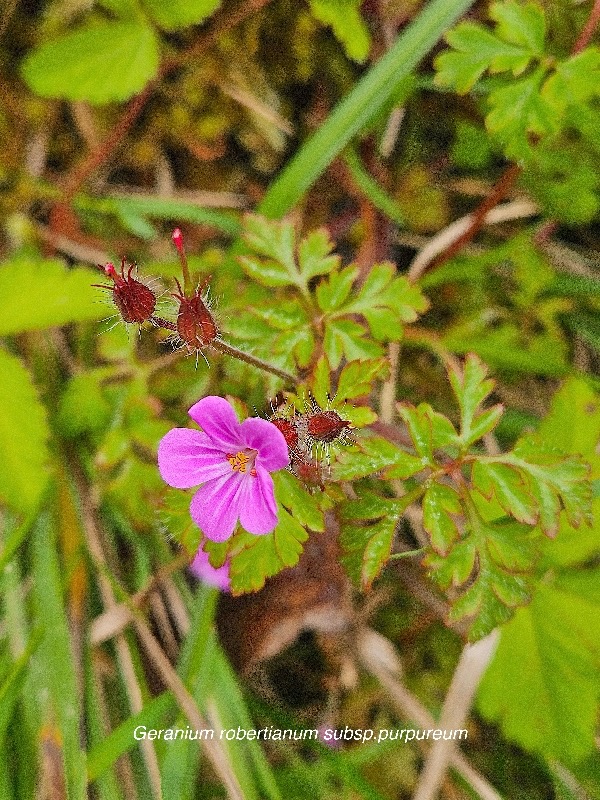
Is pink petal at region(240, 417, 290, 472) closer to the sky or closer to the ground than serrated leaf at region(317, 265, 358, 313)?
closer to the ground

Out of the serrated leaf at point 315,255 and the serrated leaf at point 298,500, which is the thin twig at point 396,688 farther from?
the serrated leaf at point 315,255

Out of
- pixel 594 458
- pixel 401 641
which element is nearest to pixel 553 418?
pixel 594 458

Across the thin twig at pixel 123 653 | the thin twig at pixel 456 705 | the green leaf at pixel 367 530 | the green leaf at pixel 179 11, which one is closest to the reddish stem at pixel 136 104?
the green leaf at pixel 179 11

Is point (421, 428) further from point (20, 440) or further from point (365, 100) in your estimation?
point (20, 440)

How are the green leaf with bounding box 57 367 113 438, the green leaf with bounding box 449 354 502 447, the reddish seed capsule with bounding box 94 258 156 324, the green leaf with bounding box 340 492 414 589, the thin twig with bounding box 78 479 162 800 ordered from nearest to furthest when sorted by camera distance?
1. the reddish seed capsule with bounding box 94 258 156 324
2. the green leaf with bounding box 340 492 414 589
3. the green leaf with bounding box 449 354 502 447
4. the thin twig with bounding box 78 479 162 800
5. the green leaf with bounding box 57 367 113 438

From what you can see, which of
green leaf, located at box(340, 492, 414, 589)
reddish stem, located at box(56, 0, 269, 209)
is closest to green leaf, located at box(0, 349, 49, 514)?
reddish stem, located at box(56, 0, 269, 209)

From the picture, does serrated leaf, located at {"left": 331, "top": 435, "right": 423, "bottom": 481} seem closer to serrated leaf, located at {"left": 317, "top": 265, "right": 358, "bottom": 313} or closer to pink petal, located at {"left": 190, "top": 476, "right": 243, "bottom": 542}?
pink petal, located at {"left": 190, "top": 476, "right": 243, "bottom": 542}

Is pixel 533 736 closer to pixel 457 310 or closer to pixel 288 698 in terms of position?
pixel 288 698
